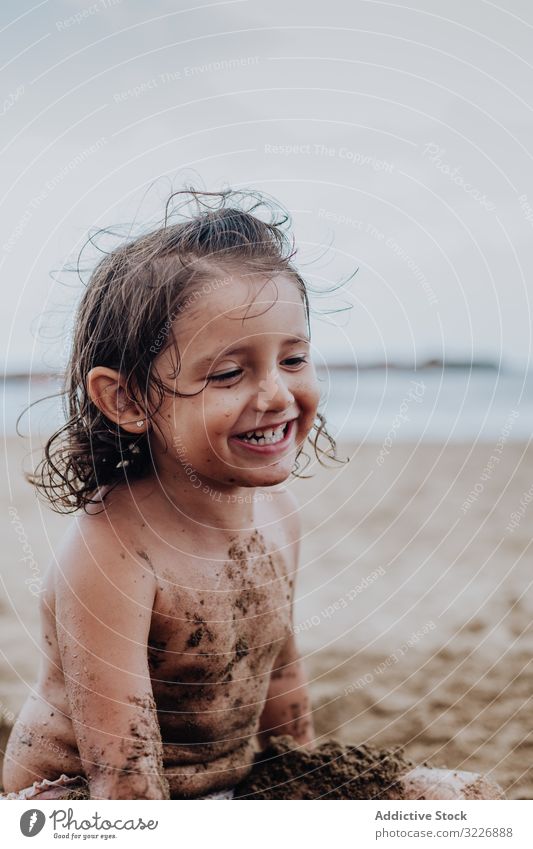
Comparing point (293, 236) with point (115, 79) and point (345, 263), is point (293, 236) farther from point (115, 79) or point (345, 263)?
point (115, 79)

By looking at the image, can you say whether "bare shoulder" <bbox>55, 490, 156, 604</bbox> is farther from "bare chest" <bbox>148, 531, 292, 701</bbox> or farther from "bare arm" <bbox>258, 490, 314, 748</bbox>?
"bare arm" <bbox>258, 490, 314, 748</bbox>

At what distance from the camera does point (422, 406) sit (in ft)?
13.6

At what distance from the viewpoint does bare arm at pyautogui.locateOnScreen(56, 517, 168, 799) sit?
808 millimetres

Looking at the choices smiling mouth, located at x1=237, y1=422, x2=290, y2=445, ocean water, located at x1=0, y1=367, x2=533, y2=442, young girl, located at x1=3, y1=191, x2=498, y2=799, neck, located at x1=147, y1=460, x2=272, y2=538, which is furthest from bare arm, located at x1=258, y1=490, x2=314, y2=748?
ocean water, located at x1=0, y1=367, x2=533, y2=442

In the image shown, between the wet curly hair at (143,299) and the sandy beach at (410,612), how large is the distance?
2.08 ft

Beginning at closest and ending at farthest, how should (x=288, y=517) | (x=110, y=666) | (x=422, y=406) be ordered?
(x=110, y=666), (x=288, y=517), (x=422, y=406)

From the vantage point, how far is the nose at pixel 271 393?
849mm

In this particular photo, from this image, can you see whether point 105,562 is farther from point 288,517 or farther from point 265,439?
point 288,517

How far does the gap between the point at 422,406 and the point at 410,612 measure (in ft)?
7.91

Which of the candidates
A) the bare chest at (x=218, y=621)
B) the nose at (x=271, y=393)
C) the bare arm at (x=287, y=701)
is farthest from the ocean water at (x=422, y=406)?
the nose at (x=271, y=393)

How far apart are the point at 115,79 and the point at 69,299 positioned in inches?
11.6

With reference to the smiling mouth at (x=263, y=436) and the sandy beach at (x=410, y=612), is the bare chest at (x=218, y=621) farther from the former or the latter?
the sandy beach at (x=410, y=612)

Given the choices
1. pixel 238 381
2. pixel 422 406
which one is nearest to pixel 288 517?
pixel 238 381
